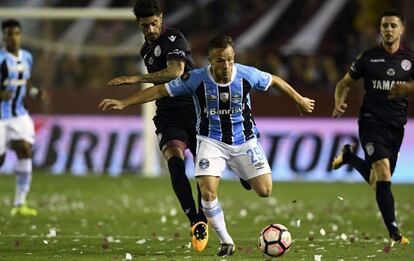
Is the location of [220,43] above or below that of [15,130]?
below

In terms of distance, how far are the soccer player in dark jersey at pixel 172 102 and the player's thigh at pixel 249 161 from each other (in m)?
0.58

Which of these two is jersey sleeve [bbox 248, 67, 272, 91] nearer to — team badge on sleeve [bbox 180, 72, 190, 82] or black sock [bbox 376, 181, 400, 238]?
team badge on sleeve [bbox 180, 72, 190, 82]

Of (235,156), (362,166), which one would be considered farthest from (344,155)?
(235,156)

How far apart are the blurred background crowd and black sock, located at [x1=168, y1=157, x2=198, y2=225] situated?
1179cm

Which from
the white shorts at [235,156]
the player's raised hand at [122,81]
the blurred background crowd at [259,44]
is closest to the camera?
the player's raised hand at [122,81]

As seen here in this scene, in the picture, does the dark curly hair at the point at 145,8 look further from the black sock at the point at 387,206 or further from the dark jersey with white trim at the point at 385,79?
the black sock at the point at 387,206

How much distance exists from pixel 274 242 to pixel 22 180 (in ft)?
21.5

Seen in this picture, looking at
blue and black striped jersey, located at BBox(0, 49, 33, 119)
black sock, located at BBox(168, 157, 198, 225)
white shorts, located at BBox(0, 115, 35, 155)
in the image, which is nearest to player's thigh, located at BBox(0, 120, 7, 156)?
white shorts, located at BBox(0, 115, 35, 155)

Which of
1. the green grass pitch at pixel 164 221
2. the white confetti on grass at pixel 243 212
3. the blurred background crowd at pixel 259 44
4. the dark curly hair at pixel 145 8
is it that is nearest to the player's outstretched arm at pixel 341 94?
the green grass pitch at pixel 164 221

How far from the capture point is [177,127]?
11.9 metres

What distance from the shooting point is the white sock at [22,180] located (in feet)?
52.6

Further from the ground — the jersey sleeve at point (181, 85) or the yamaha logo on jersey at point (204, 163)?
the jersey sleeve at point (181, 85)

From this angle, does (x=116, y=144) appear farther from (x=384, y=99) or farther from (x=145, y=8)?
(x=145, y=8)

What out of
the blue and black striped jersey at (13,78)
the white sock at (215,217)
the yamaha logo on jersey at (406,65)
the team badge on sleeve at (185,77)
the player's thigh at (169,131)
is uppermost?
the blue and black striped jersey at (13,78)
